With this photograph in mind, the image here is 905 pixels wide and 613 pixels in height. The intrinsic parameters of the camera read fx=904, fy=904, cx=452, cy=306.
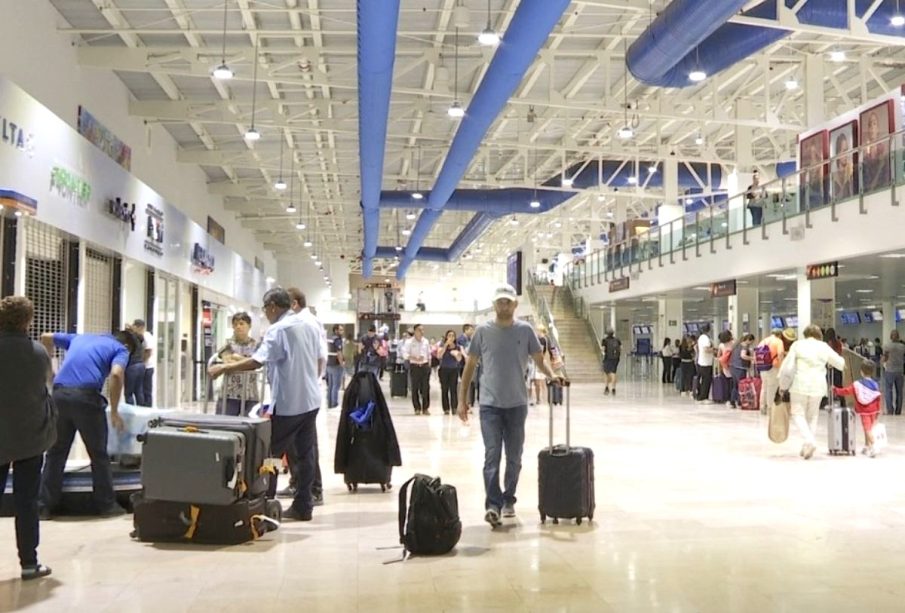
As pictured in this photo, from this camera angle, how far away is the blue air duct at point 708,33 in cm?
1088

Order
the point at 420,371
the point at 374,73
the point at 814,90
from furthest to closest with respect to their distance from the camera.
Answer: the point at 814,90
the point at 420,371
the point at 374,73

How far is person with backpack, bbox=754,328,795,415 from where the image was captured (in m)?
14.1

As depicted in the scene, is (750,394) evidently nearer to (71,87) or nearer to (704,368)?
(704,368)

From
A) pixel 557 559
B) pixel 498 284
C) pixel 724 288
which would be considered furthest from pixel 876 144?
pixel 557 559

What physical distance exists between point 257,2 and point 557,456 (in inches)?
384

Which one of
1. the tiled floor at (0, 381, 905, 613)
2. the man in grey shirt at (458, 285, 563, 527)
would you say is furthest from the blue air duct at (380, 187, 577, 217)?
the man in grey shirt at (458, 285, 563, 527)

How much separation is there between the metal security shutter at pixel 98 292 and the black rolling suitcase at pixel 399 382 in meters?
7.25

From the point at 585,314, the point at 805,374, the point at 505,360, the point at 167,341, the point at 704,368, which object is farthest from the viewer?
the point at 585,314

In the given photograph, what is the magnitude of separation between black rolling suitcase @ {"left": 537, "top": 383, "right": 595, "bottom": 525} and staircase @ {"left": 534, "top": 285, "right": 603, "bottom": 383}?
72.3 feet

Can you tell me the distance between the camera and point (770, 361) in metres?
14.7

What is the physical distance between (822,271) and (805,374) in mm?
7675

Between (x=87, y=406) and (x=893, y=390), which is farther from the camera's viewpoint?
(x=893, y=390)

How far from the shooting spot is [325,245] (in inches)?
1873

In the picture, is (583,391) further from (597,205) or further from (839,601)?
(839,601)
